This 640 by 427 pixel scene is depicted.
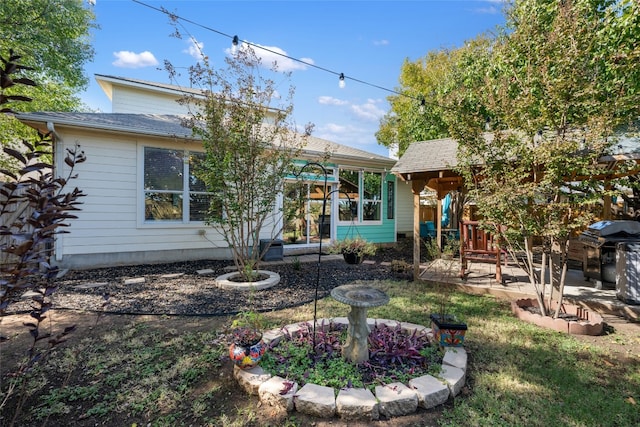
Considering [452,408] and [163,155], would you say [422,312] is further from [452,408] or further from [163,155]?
[163,155]

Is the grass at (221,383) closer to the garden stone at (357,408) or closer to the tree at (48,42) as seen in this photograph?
the garden stone at (357,408)

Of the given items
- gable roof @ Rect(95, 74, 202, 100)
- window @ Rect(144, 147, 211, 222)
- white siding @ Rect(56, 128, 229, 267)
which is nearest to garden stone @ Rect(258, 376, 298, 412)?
window @ Rect(144, 147, 211, 222)

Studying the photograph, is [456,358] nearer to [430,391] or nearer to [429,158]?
[430,391]

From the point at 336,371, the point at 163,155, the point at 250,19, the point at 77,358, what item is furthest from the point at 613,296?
the point at 163,155

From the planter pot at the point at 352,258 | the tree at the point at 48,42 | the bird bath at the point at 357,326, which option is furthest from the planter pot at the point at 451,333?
the tree at the point at 48,42

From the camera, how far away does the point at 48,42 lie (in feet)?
31.4

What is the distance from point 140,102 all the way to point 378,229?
10307 mm

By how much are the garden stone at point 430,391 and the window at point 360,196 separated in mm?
7337

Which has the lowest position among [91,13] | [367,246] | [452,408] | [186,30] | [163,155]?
[452,408]

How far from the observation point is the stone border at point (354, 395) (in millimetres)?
2158

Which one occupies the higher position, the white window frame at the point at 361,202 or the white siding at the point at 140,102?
the white siding at the point at 140,102

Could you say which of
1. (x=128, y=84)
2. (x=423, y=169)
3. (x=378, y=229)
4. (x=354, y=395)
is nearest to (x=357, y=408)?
(x=354, y=395)

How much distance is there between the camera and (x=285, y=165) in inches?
230

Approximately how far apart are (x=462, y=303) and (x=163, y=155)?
7125mm
